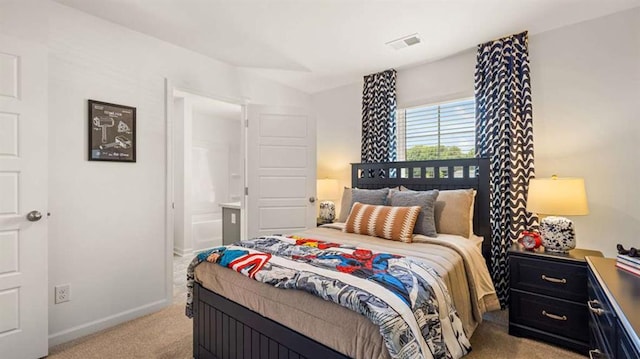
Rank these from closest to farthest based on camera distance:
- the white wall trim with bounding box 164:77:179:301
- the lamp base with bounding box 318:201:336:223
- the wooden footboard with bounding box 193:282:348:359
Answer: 1. the wooden footboard with bounding box 193:282:348:359
2. the white wall trim with bounding box 164:77:179:301
3. the lamp base with bounding box 318:201:336:223

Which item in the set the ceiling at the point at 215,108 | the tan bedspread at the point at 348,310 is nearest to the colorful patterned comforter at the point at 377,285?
the tan bedspread at the point at 348,310

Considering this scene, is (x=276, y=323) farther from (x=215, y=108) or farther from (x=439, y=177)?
(x=215, y=108)

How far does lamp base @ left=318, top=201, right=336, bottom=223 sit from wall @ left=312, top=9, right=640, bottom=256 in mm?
2301

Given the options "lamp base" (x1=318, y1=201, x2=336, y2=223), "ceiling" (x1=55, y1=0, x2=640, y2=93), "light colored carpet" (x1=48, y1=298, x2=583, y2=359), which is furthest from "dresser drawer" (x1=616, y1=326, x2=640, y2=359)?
"lamp base" (x1=318, y1=201, x2=336, y2=223)

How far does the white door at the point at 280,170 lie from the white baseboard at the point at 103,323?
4.01 feet

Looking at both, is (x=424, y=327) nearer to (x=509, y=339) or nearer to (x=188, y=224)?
(x=509, y=339)

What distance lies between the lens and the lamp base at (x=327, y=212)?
4.04 metres

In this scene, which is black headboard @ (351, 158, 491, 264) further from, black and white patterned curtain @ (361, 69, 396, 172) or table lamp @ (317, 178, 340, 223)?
table lamp @ (317, 178, 340, 223)

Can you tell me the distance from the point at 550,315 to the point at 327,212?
2494 mm

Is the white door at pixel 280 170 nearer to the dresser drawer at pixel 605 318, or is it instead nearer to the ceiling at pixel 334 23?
the ceiling at pixel 334 23

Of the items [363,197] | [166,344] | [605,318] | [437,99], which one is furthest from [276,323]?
[437,99]

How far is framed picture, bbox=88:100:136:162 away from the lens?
246 centimetres

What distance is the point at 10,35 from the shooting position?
205 centimetres

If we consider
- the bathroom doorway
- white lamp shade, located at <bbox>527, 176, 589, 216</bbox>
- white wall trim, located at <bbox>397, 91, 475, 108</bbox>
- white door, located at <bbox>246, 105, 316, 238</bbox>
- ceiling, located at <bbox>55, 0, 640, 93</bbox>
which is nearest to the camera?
white lamp shade, located at <bbox>527, 176, 589, 216</bbox>
